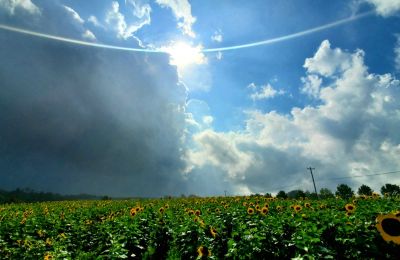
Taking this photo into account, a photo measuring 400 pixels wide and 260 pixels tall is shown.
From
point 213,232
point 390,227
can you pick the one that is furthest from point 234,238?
point 390,227

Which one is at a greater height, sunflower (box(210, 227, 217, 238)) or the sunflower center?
sunflower (box(210, 227, 217, 238))

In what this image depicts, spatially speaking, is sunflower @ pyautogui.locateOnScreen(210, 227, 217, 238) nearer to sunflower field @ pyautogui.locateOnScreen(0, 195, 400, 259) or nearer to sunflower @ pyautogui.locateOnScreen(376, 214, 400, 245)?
sunflower field @ pyautogui.locateOnScreen(0, 195, 400, 259)

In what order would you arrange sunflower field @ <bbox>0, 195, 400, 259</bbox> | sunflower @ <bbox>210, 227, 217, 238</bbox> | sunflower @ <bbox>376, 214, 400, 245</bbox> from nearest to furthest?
sunflower @ <bbox>376, 214, 400, 245</bbox>
sunflower field @ <bbox>0, 195, 400, 259</bbox>
sunflower @ <bbox>210, 227, 217, 238</bbox>

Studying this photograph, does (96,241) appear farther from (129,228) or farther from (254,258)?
(254,258)

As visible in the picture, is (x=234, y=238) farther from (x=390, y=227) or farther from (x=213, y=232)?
(x=390, y=227)

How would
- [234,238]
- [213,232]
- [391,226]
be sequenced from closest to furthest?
[391,226]
[213,232]
[234,238]

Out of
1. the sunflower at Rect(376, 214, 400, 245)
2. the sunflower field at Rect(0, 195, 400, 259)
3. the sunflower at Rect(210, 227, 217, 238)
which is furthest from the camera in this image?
the sunflower at Rect(210, 227, 217, 238)

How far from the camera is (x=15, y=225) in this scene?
1374 centimetres

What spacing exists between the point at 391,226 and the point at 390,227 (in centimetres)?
3

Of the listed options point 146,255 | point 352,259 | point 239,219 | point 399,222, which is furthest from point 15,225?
point 399,222

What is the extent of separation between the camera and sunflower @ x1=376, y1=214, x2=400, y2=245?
587 cm

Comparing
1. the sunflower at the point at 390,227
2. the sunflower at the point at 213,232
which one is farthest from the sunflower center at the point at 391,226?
the sunflower at the point at 213,232

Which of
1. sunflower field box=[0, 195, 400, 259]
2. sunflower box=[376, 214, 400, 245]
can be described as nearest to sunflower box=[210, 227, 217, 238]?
sunflower field box=[0, 195, 400, 259]

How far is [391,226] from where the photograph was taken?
5.95 meters
